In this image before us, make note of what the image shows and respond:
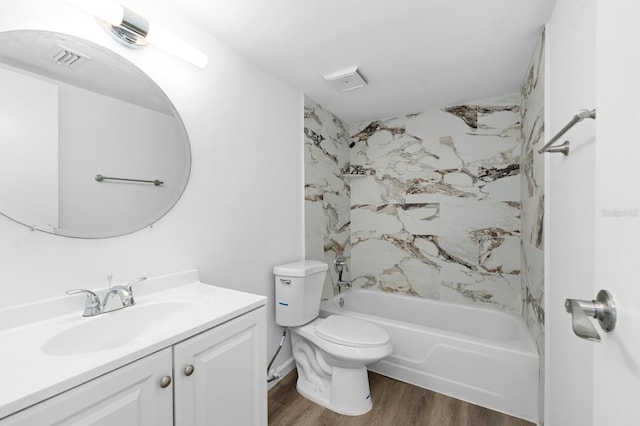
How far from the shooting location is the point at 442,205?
2.63m

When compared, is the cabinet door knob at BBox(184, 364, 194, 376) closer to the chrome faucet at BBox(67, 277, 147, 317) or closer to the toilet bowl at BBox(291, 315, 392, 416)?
the chrome faucet at BBox(67, 277, 147, 317)

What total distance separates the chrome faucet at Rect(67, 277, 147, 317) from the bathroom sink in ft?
0.07

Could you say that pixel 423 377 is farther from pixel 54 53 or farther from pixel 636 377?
pixel 54 53

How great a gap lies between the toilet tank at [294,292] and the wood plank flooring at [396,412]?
0.48 meters

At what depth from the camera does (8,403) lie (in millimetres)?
560

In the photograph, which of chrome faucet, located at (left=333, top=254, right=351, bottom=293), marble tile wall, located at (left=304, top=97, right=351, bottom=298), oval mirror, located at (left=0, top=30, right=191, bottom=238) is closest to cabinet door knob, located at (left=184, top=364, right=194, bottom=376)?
oval mirror, located at (left=0, top=30, right=191, bottom=238)

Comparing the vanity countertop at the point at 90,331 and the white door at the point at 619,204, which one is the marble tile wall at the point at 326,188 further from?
the white door at the point at 619,204

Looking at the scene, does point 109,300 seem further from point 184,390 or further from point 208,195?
point 208,195

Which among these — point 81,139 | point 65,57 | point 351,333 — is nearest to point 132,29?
point 65,57

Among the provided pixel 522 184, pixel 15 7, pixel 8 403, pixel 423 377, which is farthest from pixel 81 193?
pixel 522 184

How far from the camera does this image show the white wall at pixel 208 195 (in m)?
0.99

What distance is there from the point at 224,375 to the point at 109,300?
53cm

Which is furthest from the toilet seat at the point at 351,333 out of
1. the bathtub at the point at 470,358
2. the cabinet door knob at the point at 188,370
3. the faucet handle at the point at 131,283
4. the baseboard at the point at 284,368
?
the faucet handle at the point at 131,283

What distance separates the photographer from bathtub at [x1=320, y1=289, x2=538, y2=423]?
65.5 inches
